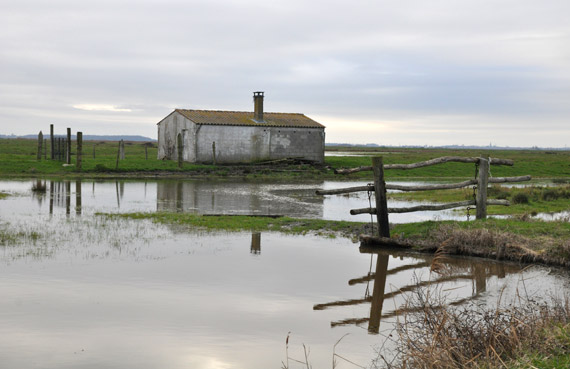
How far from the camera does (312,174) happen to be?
158 ft

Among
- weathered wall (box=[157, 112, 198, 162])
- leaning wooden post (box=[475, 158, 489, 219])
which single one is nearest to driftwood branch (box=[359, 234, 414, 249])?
leaning wooden post (box=[475, 158, 489, 219])

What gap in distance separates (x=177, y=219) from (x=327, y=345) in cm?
1263

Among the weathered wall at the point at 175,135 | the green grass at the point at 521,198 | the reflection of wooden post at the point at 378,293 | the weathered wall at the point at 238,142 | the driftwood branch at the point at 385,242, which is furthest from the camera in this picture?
the weathered wall at the point at 175,135

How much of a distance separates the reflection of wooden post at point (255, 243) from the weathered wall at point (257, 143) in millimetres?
31705

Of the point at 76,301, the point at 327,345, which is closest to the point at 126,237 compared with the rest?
the point at 76,301

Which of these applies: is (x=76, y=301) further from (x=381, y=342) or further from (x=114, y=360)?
(x=381, y=342)

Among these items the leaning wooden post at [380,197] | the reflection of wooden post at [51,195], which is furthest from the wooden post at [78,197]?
the leaning wooden post at [380,197]

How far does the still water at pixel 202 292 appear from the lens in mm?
7711

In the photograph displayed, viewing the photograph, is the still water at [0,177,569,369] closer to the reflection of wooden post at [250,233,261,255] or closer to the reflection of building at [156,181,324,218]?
the reflection of wooden post at [250,233,261,255]

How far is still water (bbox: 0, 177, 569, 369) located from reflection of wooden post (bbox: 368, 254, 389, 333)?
0.03 m

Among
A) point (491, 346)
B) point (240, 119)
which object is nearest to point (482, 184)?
point (491, 346)

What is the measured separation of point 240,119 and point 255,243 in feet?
117

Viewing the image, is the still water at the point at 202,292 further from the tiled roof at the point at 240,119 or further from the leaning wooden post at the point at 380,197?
the tiled roof at the point at 240,119

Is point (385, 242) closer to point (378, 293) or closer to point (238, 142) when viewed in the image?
point (378, 293)
